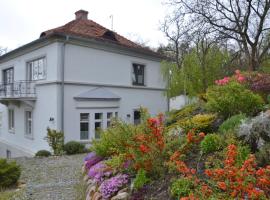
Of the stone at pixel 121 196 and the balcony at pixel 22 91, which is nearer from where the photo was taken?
the stone at pixel 121 196

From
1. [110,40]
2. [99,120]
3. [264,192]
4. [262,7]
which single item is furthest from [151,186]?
[262,7]

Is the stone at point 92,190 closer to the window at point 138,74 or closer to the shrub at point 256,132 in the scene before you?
the shrub at point 256,132

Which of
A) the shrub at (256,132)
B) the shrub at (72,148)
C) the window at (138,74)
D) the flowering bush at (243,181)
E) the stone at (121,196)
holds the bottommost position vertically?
the shrub at (72,148)

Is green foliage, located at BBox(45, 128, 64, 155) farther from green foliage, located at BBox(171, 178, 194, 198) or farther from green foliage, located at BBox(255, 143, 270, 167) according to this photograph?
green foliage, located at BBox(255, 143, 270, 167)

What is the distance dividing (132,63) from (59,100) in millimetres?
6175

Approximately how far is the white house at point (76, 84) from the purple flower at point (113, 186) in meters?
10.2

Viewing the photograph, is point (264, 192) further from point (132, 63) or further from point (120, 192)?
point (132, 63)

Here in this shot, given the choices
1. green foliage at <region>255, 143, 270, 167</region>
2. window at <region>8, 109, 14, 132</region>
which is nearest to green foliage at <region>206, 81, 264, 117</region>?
green foliage at <region>255, 143, 270, 167</region>

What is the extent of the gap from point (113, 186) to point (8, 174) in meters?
4.17

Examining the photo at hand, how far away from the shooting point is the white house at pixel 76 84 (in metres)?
17.4

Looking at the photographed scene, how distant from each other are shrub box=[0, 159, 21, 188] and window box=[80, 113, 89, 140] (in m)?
9.49

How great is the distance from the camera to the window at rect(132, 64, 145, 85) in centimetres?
2177

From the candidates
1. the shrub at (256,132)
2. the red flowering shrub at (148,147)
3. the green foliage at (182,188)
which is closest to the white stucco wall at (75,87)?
the red flowering shrub at (148,147)

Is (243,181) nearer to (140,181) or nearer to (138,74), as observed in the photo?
(140,181)
